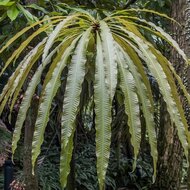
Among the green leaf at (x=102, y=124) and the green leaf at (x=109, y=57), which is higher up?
the green leaf at (x=109, y=57)

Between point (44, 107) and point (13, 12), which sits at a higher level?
point (13, 12)

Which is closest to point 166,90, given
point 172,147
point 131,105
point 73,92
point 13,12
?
point 131,105

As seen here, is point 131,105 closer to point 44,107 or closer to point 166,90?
point 166,90

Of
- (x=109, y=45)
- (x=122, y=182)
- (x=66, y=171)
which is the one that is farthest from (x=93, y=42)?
(x=122, y=182)

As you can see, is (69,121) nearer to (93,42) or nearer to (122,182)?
(93,42)

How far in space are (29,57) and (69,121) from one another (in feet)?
0.95

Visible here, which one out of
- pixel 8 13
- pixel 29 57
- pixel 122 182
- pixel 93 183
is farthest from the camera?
pixel 122 182

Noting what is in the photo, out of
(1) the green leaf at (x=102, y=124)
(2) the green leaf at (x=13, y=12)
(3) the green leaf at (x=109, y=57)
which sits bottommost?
(1) the green leaf at (x=102, y=124)

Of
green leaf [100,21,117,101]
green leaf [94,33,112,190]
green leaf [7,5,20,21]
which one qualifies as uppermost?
green leaf [7,5,20,21]

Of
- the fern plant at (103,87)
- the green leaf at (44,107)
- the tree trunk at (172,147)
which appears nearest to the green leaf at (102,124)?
the fern plant at (103,87)

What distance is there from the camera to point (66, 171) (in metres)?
0.85

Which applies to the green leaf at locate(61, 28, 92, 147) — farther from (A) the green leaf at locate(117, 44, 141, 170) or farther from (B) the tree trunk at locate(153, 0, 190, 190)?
(B) the tree trunk at locate(153, 0, 190, 190)

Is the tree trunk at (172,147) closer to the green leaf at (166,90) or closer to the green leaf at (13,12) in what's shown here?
the green leaf at (166,90)

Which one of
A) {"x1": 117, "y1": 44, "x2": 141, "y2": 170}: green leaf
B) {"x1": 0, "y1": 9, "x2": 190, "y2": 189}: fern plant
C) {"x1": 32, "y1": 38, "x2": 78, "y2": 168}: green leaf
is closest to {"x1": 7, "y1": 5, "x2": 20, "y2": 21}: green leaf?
{"x1": 0, "y1": 9, "x2": 190, "y2": 189}: fern plant
